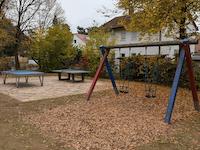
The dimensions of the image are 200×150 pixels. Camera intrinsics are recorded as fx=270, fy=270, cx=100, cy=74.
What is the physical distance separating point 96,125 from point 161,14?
25.7 ft

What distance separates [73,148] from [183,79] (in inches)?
413

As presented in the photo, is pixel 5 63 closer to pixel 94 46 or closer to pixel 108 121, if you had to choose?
pixel 94 46

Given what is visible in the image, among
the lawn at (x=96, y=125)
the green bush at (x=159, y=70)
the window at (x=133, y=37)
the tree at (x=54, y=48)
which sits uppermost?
the window at (x=133, y=37)

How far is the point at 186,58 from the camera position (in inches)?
299

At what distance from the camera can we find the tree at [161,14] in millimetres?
12414

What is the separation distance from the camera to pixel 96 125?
6.67 metres

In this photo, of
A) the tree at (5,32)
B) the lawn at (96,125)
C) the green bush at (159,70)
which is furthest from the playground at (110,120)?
the tree at (5,32)

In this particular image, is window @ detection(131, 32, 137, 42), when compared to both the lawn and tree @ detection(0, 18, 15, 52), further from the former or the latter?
the lawn

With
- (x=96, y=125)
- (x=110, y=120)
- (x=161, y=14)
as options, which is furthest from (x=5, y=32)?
(x=96, y=125)

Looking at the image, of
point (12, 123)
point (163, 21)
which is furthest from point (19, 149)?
point (163, 21)

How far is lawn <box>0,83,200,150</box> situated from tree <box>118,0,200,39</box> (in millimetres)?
4524

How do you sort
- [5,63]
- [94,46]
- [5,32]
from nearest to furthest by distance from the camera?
[94,46], [5,32], [5,63]

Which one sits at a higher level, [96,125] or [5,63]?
[5,63]

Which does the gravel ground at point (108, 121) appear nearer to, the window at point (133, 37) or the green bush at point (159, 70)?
the green bush at point (159, 70)
